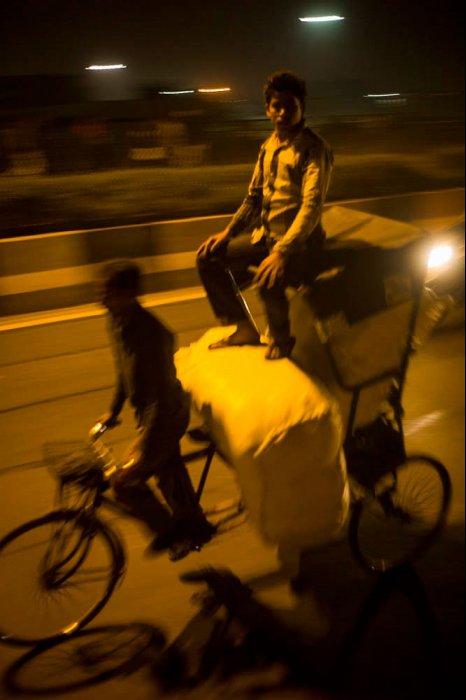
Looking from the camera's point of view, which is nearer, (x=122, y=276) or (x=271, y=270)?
(x=122, y=276)

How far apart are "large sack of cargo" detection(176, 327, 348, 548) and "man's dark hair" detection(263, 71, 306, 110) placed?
45.5 inches

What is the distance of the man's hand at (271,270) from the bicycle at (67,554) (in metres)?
0.77

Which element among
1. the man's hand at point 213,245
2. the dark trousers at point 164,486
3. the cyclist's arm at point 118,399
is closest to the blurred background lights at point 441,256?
the man's hand at point 213,245

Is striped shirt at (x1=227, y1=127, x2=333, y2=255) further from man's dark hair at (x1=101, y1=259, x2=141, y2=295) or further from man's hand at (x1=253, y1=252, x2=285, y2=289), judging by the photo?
man's dark hair at (x1=101, y1=259, x2=141, y2=295)

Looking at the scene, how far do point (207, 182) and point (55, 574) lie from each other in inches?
275

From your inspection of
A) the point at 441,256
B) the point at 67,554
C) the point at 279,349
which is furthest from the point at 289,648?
the point at 441,256

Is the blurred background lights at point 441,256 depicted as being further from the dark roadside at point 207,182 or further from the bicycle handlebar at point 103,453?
the dark roadside at point 207,182

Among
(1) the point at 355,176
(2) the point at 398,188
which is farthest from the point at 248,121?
(2) the point at 398,188

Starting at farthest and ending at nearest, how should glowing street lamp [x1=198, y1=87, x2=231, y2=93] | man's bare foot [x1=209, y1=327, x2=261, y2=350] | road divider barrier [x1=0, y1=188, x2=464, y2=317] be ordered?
glowing street lamp [x1=198, y1=87, x2=231, y2=93] < road divider barrier [x1=0, y1=188, x2=464, y2=317] < man's bare foot [x1=209, y1=327, x2=261, y2=350]

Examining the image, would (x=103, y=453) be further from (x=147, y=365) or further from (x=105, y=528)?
(x=147, y=365)

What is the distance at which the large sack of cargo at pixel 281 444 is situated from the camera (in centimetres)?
281

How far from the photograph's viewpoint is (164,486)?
3.23 meters

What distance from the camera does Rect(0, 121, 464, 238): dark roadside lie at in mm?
7496

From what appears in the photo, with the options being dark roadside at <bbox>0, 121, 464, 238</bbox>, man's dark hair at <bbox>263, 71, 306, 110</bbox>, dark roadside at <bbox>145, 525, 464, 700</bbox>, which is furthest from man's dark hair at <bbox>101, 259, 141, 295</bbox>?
dark roadside at <bbox>0, 121, 464, 238</bbox>
